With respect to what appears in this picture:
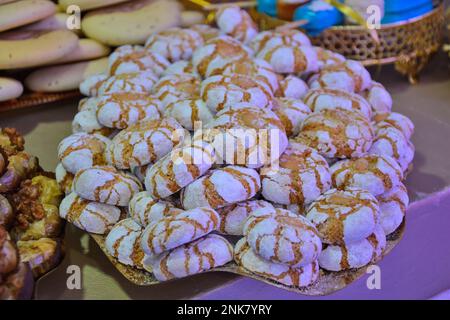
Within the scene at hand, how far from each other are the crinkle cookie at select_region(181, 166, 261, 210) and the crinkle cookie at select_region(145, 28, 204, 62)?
26.3 inches

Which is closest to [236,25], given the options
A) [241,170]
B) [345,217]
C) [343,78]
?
[343,78]

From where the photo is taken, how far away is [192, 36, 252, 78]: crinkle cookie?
4.87ft

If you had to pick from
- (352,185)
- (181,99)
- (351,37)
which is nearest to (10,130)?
(181,99)

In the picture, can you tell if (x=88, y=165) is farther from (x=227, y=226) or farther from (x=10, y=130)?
(x=227, y=226)

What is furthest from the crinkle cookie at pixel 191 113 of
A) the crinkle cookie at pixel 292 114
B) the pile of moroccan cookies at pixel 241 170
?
the crinkle cookie at pixel 292 114

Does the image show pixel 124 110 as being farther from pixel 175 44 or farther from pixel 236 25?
pixel 236 25

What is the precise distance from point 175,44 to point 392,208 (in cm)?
84

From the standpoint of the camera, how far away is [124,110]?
132 cm

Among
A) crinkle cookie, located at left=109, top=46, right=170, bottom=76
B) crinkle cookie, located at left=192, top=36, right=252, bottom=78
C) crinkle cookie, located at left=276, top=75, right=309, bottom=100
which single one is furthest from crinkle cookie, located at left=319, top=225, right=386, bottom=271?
crinkle cookie, located at left=109, top=46, right=170, bottom=76

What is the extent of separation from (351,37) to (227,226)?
97 cm

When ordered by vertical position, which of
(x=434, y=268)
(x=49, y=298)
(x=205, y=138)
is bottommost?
(x=434, y=268)

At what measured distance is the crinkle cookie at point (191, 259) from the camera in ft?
3.29

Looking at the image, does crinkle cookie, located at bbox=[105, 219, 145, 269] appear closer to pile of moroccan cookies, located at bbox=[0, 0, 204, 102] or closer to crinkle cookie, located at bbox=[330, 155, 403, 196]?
crinkle cookie, located at bbox=[330, 155, 403, 196]

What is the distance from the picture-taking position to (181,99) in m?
1.35
